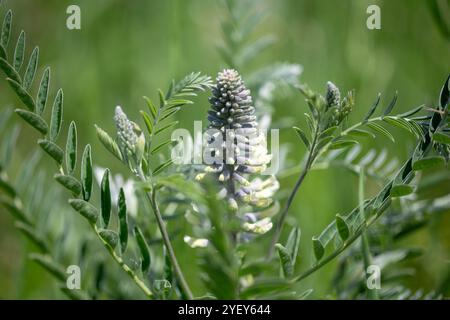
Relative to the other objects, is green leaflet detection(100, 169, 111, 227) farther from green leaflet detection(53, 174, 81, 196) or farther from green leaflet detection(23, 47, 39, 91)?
green leaflet detection(23, 47, 39, 91)

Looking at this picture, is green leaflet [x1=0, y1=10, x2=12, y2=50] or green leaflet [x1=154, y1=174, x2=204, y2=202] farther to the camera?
green leaflet [x1=0, y1=10, x2=12, y2=50]

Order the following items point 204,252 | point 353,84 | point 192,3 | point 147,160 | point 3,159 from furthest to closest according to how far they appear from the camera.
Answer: point 192,3
point 353,84
point 3,159
point 147,160
point 204,252

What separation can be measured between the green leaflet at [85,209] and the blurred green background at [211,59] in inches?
26.2

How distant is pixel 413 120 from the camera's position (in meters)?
0.79

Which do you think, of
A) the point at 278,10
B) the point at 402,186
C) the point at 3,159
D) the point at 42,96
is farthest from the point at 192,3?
the point at 402,186

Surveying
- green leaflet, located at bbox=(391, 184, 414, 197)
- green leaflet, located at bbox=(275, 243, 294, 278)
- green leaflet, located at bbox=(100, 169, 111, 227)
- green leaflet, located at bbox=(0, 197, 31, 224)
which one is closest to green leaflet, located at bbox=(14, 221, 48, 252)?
green leaflet, located at bbox=(0, 197, 31, 224)

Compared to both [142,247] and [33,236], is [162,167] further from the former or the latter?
[33,236]

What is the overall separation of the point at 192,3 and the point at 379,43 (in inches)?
24.3

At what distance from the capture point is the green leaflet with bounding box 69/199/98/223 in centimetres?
73

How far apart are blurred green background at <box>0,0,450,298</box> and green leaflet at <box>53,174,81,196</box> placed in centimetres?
65

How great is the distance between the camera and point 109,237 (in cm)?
77

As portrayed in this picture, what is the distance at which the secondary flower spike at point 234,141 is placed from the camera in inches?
30.3
